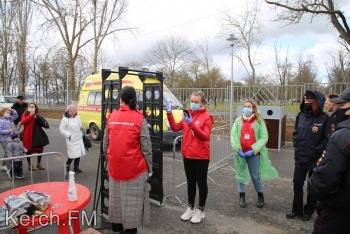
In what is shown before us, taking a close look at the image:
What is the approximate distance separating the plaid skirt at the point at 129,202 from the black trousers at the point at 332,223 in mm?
1814

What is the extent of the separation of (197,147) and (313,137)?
5.56 ft

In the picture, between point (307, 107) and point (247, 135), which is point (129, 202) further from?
point (307, 107)

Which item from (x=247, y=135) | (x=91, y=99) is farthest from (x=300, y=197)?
(x=91, y=99)

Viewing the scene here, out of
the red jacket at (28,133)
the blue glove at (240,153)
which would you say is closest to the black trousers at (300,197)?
the blue glove at (240,153)

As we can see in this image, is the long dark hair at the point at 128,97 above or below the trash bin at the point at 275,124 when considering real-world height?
above

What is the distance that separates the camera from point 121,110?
3064 mm

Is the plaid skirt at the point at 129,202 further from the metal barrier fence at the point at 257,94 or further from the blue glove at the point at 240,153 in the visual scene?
the metal barrier fence at the point at 257,94

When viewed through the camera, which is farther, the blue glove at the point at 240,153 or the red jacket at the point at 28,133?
the red jacket at the point at 28,133

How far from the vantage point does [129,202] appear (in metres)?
3.06

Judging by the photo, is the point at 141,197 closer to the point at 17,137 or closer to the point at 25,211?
the point at 25,211

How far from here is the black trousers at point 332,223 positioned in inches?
82.6

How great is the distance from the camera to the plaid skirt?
306 centimetres

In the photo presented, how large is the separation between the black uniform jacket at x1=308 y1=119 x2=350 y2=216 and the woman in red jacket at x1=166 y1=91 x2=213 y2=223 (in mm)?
1777

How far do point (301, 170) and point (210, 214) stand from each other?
155 cm
